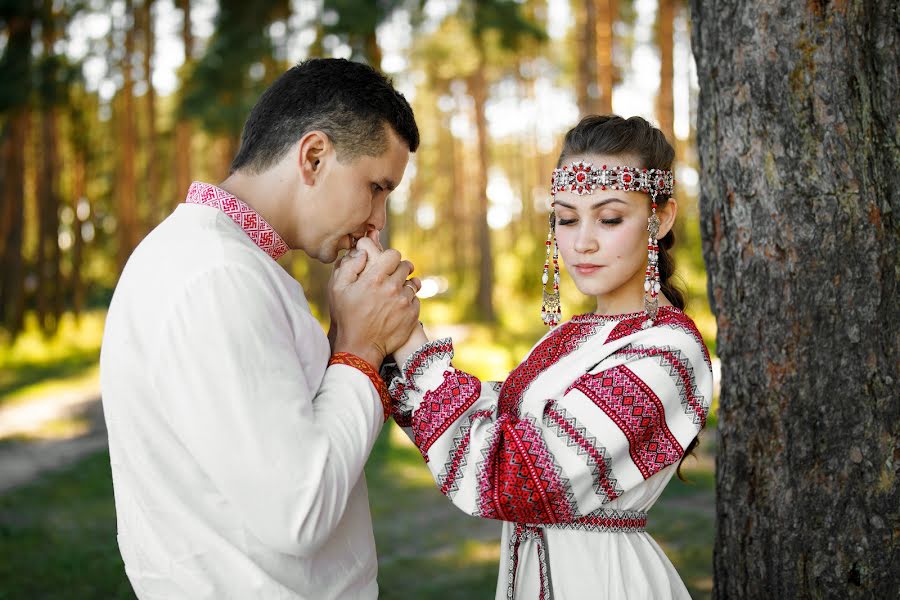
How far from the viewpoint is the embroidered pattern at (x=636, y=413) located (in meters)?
1.90

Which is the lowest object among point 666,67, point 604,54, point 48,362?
point 48,362

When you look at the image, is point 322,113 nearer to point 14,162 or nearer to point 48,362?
point 48,362

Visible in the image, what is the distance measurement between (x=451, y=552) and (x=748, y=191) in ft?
11.8

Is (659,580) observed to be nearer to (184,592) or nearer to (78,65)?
(184,592)

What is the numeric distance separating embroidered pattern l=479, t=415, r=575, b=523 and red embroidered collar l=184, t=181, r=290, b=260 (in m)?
0.66

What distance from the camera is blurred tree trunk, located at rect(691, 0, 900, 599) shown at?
251 centimetres

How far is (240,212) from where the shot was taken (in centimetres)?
193

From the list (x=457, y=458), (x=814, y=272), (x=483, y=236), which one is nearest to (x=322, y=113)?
(x=457, y=458)

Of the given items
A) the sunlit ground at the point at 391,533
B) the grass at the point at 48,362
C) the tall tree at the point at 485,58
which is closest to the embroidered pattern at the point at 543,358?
the sunlit ground at the point at 391,533

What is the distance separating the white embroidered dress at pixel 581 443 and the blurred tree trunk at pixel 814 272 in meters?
0.65

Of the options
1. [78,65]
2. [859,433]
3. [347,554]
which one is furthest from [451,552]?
[78,65]

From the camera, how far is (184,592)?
174cm

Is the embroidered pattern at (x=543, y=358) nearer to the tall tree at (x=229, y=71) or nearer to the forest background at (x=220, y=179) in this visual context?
the forest background at (x=220, y=179)

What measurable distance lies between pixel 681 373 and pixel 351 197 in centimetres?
86
